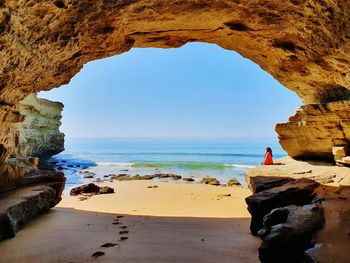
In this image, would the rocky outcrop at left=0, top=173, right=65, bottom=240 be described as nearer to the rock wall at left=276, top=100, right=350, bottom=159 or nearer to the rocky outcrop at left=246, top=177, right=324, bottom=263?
the rocky outcrop at left=246, top=177, right=324, bottom=263

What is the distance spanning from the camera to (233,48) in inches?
308

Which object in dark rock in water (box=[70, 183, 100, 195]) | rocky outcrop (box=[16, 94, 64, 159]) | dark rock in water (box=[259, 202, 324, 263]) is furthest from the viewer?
rocky outcrop (box=[16, 94, 64, 159])

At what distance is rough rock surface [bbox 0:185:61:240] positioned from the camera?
548 centimetres

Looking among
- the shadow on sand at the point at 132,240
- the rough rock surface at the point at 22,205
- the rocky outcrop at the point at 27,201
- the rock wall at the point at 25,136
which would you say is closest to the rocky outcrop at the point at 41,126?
the rock wall at the point at 25,136

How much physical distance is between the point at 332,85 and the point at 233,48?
3573 millimetres

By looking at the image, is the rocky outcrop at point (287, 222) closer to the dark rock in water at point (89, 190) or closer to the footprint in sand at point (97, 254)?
the footprint in sand at point (97, 254)

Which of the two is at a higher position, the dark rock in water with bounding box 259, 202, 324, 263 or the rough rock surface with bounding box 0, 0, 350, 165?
the rough rock surface with bounding box 0, 0, 350, 165

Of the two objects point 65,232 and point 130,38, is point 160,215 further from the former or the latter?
point 130,38

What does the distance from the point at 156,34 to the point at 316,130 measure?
666 centimetres

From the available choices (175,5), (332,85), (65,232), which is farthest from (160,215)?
(332,85)

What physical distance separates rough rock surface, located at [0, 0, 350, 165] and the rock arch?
0.02 meters

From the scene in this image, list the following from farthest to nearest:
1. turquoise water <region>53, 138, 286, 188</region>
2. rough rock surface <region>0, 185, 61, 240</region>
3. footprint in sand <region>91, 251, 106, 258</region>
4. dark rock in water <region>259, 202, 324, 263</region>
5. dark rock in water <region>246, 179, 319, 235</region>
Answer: turquoise water <region>53, 138, 286, 188</region>
dark rock in water <region>246, 179, 319, 235</region>
rough rock surface <region>0, 185, 61, 240</region>
footprint in sand <region>91, 251, 106, 258</region>
dark rock in water <region>259, 202, 324, 263</region>

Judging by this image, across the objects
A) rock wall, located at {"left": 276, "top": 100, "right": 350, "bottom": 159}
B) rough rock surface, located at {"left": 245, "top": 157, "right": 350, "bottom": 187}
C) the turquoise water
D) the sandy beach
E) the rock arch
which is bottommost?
the turquoise water

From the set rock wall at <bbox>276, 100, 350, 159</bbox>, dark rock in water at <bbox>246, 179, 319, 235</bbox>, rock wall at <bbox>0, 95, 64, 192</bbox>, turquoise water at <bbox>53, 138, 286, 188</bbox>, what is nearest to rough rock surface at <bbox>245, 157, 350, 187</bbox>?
rock wall at <bbox>276, 100, 350, 159</bbox>
